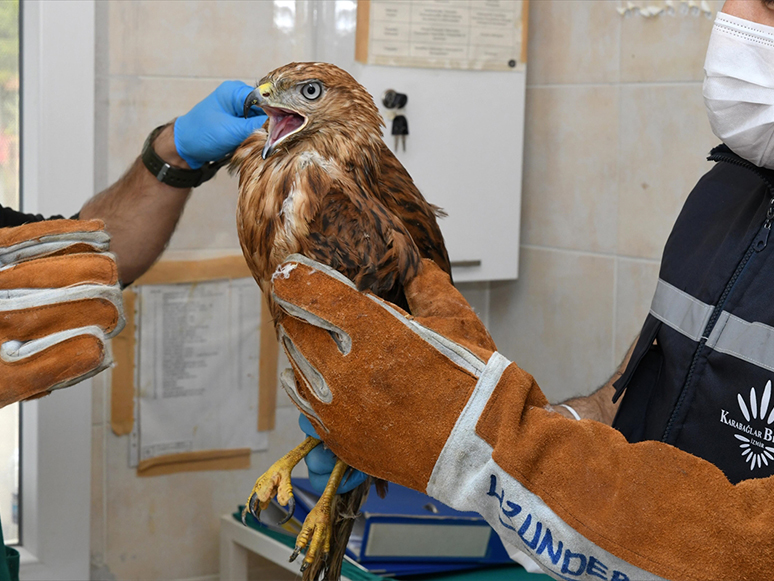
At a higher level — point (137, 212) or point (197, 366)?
point (137, 212)

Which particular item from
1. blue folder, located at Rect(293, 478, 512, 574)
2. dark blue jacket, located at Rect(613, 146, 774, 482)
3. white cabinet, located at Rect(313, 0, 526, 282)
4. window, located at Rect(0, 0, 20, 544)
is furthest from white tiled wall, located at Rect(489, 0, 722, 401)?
window, located at Rect(0, 0, 20, 544)

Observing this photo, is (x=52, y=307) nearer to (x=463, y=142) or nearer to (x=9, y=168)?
(x=9, y=168)

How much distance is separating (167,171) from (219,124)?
262 mm

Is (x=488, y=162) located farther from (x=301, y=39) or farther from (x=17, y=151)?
(x=17, y=151)

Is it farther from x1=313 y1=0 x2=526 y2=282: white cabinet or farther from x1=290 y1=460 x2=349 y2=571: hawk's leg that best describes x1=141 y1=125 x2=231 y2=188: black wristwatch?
x1=290 y1=460 x2=349 y2=571: hawk's leg

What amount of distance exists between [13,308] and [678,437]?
35.2 inches

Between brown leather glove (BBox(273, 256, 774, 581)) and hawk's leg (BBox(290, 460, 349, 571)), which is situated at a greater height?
brown leather glove (BBox(273, 256, 774, 581))

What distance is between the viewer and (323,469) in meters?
1.18

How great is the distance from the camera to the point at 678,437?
113cm

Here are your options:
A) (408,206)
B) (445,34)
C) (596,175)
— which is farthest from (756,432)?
(445,34)

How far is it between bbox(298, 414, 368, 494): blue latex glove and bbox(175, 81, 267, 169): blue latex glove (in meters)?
0.54

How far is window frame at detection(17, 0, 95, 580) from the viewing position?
6.36 ft

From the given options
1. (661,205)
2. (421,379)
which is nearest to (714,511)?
(421,379)

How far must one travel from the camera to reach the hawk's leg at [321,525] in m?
1.11
